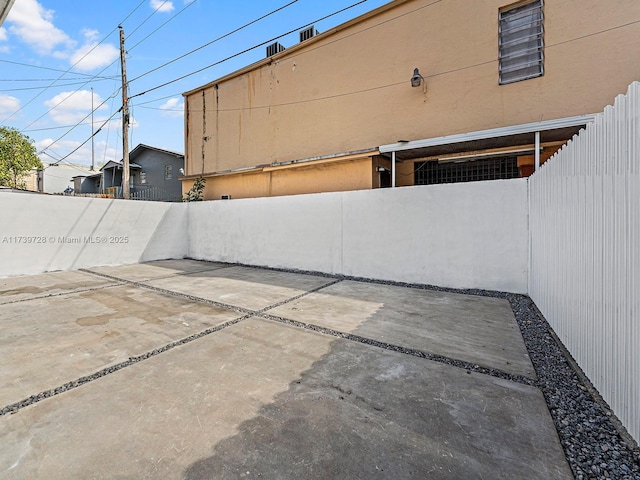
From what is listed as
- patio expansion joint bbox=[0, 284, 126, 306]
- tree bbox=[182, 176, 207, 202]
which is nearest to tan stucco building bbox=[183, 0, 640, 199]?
tree bbox=[182, 176, 207, 202]

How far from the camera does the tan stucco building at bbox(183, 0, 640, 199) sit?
231 inches

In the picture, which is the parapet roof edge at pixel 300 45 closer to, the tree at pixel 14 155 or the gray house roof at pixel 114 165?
the gray house roof at pixel 114 165

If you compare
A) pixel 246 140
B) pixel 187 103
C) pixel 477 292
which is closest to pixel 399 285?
pixel 477 292

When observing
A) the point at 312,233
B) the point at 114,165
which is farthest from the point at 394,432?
the point at 114,165

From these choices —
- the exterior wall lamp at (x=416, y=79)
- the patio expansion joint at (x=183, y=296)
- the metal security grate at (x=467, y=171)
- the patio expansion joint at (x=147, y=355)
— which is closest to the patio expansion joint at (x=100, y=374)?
the patio expansion joint at (x=147, y=355)

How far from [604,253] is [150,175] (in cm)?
2017

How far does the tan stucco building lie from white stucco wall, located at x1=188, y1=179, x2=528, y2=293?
1.19m

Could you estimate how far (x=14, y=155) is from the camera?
15.9 m

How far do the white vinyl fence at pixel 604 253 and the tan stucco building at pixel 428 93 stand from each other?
3.45 m

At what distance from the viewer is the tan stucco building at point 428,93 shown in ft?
19.2

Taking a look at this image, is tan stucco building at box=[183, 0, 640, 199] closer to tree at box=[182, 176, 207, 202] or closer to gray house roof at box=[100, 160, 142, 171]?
tree at box=[182, 176, 207, 202]

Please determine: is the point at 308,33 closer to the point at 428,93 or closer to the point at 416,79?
the point at 416,79

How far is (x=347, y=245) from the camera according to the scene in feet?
23.3

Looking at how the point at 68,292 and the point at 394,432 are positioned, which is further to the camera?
the point at 68,292
